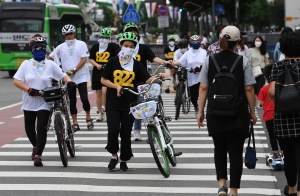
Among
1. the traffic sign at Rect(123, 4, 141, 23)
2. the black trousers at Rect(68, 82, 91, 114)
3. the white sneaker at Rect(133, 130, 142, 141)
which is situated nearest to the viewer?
the white sneaker at Rect(133, 130, 142, 141)

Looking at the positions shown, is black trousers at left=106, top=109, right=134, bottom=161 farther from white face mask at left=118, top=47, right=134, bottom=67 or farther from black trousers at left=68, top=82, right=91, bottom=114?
black trousers at left=68, top=82, right=91, bottom=114

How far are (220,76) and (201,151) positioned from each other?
15.7ft

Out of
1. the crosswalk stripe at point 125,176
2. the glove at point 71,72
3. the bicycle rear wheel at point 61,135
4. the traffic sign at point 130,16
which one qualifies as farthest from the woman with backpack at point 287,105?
the traffic sign at point 130,16

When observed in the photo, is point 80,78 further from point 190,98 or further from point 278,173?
point 278,173

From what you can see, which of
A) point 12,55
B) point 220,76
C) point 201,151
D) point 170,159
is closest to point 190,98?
point 201,151

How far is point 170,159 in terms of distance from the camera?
1030 cm


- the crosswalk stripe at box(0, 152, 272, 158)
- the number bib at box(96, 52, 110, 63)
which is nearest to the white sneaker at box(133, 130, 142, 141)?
the crosswalk stripe at box(0, 152, 272, 158)

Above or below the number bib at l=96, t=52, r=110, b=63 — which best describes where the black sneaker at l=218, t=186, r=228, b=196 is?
below

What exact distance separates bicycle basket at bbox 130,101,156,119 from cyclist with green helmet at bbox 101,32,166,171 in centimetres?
42

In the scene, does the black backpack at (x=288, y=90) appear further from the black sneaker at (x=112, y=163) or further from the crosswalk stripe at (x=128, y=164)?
the black sneaker at (x=112, y=163)

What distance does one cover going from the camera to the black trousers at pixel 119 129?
395 inches

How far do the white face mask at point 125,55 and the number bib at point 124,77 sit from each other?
0.10m

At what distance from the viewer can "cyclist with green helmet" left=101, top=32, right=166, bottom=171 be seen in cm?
1003

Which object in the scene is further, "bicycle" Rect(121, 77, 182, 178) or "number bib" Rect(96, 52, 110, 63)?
"number bib" Rect(96, 52, 110, 63)
